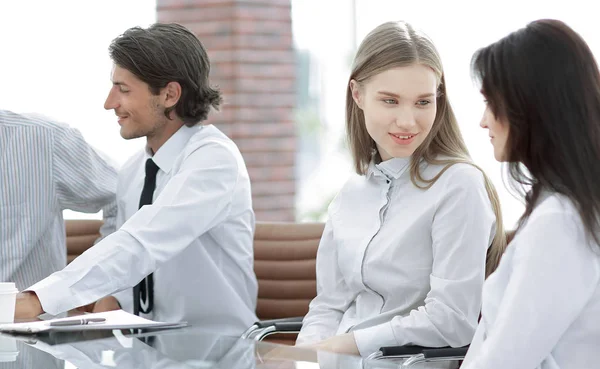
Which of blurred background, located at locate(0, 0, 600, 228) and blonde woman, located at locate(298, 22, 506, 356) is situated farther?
blurred background, located at locate(0, 0, 600, 228)

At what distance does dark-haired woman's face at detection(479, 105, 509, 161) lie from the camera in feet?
4.34

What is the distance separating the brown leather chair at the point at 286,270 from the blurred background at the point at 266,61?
4.75 feet

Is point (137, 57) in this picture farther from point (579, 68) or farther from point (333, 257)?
point (579, 68)

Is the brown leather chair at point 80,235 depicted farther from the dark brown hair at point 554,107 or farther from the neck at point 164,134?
the dark brown hair at point 554,107

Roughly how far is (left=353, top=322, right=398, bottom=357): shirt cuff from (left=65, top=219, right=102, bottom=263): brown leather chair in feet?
4.28

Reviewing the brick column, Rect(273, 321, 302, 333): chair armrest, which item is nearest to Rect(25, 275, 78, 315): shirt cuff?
Rect(273, 321, 302, 333): chair armrest

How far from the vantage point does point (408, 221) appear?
195 cm

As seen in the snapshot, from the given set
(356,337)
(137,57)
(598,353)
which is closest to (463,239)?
(356,337)

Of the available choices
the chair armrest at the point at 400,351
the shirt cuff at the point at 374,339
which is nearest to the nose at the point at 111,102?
the shirt cuff at the point at 374,339

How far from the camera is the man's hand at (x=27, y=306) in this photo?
1918mm

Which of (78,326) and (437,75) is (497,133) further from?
(78,326)

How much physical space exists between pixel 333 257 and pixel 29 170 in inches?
38.4

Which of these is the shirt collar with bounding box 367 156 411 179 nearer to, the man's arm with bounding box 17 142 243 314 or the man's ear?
the man's arm with bounding box 17 142 243 314

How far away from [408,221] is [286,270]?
800 mm
